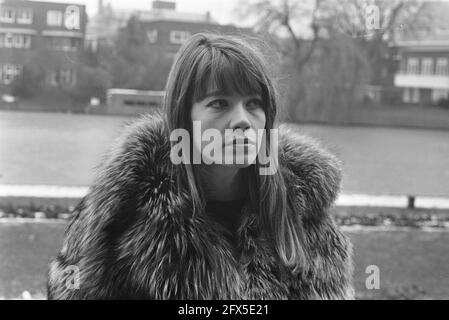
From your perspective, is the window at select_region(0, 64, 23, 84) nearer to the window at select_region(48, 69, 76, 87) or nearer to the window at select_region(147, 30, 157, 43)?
the window at select_region(48, 69, 76, 87)

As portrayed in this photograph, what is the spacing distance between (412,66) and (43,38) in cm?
153

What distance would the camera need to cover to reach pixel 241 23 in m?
1.91

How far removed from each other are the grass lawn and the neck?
64.2 inches

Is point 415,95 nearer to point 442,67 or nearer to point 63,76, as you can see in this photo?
point 442,67

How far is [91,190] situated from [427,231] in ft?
9.05

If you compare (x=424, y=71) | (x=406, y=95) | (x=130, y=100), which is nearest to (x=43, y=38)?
(x=130, y=100)

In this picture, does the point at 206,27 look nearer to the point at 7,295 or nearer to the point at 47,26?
the point at 47,26

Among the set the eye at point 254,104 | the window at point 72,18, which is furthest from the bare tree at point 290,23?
the eye at point 254,104

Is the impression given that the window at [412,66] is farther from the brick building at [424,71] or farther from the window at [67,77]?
the window at [67,77]

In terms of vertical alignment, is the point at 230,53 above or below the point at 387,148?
above

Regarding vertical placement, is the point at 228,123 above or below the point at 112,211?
above

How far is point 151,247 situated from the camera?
1.03 metres

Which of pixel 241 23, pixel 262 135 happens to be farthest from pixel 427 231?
pixel 262 135

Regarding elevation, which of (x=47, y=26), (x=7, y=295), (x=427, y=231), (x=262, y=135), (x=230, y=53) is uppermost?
(x=47, y=26)
